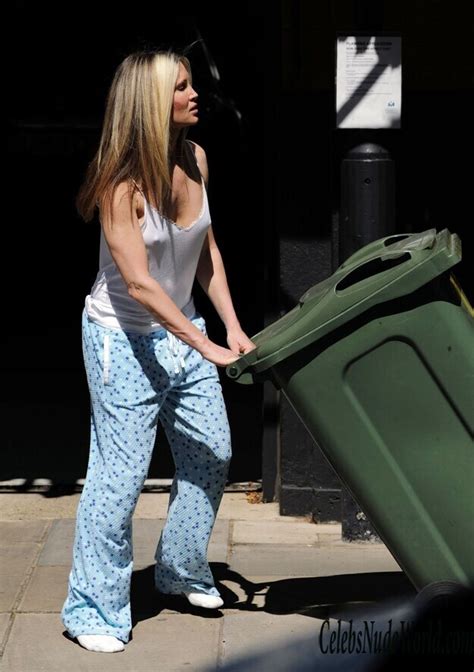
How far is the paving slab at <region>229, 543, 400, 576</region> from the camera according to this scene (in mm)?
5145

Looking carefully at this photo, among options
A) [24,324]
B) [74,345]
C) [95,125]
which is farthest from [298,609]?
[95,125]

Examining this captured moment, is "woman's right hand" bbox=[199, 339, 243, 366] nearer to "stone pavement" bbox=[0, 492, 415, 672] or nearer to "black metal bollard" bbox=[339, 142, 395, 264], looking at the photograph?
"stone pavement" bbox=[0, 492, 415, 672]

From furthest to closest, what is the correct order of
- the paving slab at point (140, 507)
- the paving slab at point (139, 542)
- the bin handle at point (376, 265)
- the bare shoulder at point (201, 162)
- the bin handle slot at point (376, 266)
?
the paving slab at point (140, 507) < the paving slab at point (139, 542) < the bare shoulder at point (201, 162) < the bin handle slot at point (376, 266) < the bin handle at point (376, 265)

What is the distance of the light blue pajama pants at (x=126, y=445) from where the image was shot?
14.1 feet

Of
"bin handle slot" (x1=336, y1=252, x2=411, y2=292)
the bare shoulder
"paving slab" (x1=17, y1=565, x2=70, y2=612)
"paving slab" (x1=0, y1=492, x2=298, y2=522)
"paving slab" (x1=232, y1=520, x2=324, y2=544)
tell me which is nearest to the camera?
"bin handle slot" (x1=336, y1=252, x2=411, y2=292)

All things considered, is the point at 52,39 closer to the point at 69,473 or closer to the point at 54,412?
the point at 54,412

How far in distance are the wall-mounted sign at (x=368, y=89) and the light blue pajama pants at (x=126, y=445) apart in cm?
125

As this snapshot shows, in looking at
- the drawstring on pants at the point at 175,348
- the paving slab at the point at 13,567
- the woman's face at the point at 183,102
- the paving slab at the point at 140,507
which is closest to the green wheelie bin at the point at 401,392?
the drawstring on pants at the point at 175,348

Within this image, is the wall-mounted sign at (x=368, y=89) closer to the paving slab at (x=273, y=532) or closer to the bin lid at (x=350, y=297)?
the bin lid at (x=350, y=297)

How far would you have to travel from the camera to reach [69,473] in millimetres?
6543

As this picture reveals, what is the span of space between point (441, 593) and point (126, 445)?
3.72 feet

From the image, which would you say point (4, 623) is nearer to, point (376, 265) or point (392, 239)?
point (376, 265)

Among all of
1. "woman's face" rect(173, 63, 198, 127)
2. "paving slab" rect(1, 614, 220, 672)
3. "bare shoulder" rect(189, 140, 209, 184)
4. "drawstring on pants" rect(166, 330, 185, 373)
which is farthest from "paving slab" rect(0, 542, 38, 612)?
"woman's face" rect(173, 63, 198, 127)

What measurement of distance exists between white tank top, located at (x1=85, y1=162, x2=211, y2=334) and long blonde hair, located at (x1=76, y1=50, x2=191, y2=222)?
0.13m
